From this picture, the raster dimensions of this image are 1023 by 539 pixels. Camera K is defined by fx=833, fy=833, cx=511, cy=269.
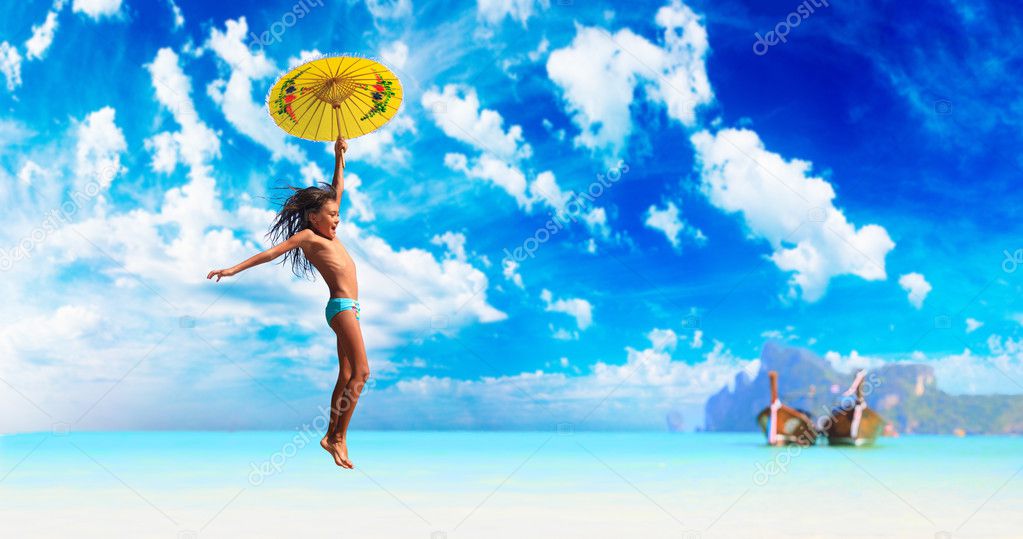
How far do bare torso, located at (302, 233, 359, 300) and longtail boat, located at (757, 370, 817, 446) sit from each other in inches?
1314

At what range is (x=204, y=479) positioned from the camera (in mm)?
25203

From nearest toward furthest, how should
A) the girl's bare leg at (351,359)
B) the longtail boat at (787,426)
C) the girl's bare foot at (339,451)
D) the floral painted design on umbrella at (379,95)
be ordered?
the girl's bare leg at (351,359) < the girl's bare foot at (339,451) < the floral painted design on umbrella at (379,95) < the longtail boat at (787,426)

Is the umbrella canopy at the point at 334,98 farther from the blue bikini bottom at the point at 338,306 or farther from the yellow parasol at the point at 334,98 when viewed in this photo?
the blue bikini bottom at the point at 338,306

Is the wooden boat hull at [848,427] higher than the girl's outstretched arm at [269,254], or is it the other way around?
the wooden boat hull at [848,427]

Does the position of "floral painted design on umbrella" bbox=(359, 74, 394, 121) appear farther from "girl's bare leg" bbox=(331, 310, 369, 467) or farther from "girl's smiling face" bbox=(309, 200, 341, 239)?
"girl's bare leg" bbox=(331, 310, 369, 467)

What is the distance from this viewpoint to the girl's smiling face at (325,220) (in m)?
7.34

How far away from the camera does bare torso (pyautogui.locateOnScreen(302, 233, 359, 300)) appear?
723cm

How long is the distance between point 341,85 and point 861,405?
124 feet

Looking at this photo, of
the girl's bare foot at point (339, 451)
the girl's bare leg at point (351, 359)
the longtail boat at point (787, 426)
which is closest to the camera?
the girl's bare leg at point (351, 359)


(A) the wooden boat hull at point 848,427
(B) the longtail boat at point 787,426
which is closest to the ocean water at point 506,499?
(B) the longtail boat at point 787,426

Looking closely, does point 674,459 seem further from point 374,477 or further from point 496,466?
point 374,477

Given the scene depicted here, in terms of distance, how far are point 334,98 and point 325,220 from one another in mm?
1224

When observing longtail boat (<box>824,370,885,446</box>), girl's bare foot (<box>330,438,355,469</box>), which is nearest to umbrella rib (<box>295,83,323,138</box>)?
girl's bare foot (<box>330,438,355,469</box>)

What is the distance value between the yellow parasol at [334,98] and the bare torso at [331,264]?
3.90 feet
